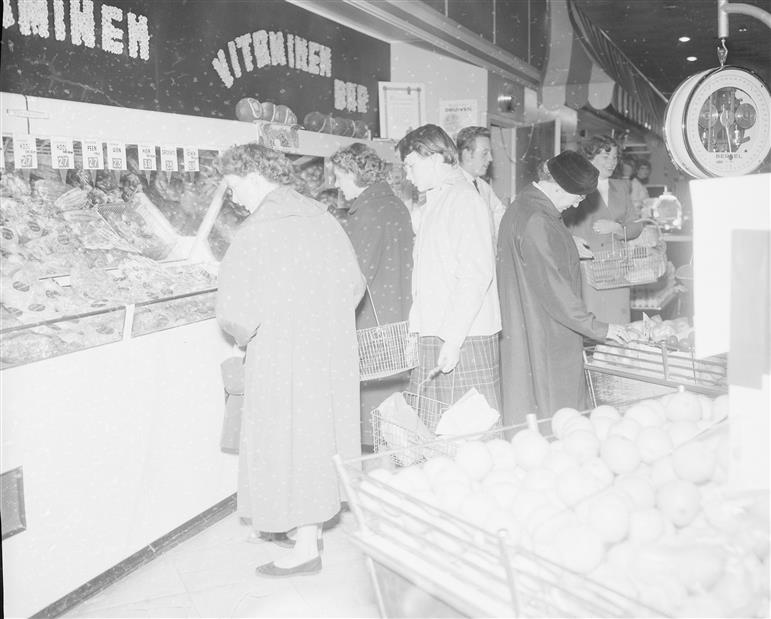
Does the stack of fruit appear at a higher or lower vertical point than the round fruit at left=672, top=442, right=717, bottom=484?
lower

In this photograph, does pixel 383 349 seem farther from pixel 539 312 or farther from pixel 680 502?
pixel 680 502

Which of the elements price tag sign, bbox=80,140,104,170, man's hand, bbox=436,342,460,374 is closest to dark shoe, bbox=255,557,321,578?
man's hand, bbox=436,342,460,374

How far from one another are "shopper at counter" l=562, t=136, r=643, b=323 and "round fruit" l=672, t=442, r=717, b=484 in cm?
305

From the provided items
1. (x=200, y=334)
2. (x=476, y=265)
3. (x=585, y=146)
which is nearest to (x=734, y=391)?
(x=476, y=265)

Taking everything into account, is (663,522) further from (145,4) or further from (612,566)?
(145,4)

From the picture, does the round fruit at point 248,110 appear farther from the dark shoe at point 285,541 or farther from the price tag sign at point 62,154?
the dark shoe at point 285,541

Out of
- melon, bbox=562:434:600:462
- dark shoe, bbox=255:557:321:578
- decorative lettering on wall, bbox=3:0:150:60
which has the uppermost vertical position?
decorative lettering on wall, bbox=3:0:150:60

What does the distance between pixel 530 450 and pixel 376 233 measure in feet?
7.39

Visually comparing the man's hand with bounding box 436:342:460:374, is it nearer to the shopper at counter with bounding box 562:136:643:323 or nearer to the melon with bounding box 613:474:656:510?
the melon with bounding box 613:474:656:510

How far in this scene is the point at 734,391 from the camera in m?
1.28

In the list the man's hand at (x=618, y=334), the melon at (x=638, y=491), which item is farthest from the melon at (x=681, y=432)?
the man's hand at (x=618, y=334)

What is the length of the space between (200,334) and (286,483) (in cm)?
82

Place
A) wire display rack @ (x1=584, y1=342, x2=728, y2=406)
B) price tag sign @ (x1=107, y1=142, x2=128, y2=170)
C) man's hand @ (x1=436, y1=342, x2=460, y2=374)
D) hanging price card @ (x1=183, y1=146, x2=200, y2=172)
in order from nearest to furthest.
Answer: wire display rack @ (x1=584, y1=342, x2=728, y2=406)
man's hand @ (x1=436, y1=342, x2=460, y2=374)
price tag sign @ (x1=107, y1=142, x2=128, y2=170)
hanging price card @ (x1=183, y1=146, x2=200, y2=172)

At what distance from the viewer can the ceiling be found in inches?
282
